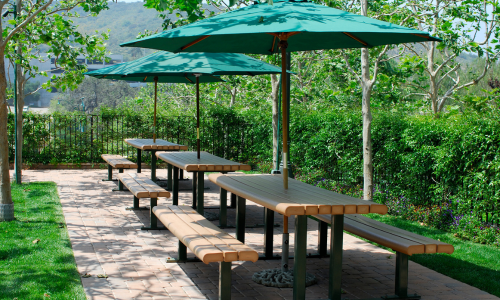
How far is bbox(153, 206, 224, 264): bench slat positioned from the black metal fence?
9131mm

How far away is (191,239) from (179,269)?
1.10 metres

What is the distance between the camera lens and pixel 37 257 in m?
5.14

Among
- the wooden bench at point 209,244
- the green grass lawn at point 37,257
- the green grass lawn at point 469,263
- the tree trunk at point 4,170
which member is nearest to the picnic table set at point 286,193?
the wooden bench at point 209,244

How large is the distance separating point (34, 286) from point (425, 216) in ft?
18.0

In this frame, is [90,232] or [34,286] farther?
[90,232]

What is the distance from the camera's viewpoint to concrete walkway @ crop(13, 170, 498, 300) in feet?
14.5

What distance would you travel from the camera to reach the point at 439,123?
7.24 m

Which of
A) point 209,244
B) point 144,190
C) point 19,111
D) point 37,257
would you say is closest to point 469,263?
point 209,244

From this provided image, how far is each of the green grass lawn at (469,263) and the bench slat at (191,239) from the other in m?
2.77

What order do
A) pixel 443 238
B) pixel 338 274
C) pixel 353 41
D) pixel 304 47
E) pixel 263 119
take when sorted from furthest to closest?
pixel 263 119 < pixel 443 238 < pixel 304 47 < pixel 353 41 < pixel 338 274

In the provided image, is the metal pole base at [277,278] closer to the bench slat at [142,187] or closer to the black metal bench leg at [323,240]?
the black metal bench leg at [323,240]

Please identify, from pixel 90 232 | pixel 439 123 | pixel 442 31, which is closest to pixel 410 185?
pixel 439 123

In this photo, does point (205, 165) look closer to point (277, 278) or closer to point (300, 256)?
point (277, 278)

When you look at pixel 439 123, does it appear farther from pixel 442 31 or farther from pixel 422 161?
pixel 442 31
